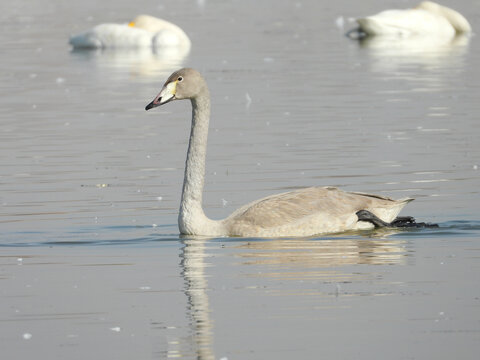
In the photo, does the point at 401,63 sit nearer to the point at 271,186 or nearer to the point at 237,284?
the point at 271,186

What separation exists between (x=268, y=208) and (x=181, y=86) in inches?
60.1

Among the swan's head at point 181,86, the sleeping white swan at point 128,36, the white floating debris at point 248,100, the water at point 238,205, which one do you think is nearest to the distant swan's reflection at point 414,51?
the water at point 238,205

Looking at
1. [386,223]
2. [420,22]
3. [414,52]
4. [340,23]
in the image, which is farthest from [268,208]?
[340,23]

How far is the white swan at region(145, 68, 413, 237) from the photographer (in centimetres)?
1182

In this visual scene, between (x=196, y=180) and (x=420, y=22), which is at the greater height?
(x=196, y=180)

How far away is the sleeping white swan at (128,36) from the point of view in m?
35.0

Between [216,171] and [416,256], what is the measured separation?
5312mm

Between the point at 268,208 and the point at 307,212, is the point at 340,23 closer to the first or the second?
the point at 307,212

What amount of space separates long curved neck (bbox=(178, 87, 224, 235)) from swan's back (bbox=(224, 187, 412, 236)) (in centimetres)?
25

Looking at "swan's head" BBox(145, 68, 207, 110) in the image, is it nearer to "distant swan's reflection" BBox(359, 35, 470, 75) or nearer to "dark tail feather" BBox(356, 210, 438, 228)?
"dark tail feather" BBox(356, 210, 438, 228)

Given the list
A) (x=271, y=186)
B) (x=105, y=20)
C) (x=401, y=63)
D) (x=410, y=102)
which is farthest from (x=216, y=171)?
(x=105, y=20)

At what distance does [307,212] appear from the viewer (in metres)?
12.0

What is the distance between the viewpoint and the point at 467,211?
12.8m

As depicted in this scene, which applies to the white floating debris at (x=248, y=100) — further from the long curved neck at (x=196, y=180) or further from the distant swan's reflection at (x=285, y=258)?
the distant swan's reflection at (x=285, y=258)
